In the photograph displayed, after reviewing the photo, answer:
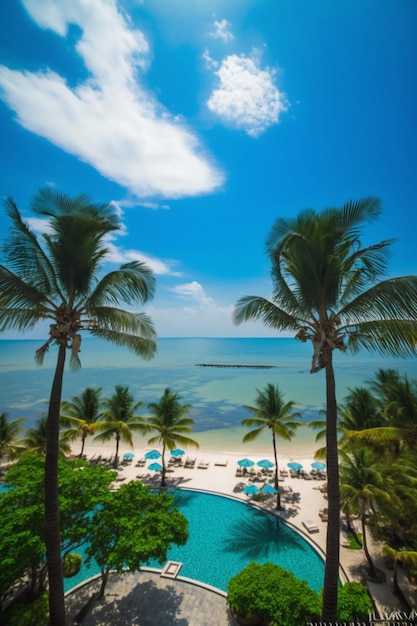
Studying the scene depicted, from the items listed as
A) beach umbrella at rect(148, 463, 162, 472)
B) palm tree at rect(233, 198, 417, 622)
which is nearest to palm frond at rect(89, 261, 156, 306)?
palm tree at rect(233, 198, 417, 622)

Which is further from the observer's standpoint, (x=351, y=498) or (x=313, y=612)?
(x=351, y=498)

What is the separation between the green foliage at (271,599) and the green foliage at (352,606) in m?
0.72

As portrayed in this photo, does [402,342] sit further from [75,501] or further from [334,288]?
[75,501]

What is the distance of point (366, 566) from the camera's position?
12.8 meters

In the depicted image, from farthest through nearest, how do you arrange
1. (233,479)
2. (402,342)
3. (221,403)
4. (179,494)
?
(221,403) → (233,479) → (179,494) → (402,342)

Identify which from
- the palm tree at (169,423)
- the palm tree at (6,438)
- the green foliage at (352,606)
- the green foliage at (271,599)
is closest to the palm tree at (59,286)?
the green foliage at (271,599)

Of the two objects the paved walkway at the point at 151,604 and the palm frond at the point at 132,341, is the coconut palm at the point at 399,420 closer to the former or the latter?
the paved walkway at the point at 151,604

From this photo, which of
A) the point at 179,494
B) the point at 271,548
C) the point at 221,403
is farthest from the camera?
the point at 221,403

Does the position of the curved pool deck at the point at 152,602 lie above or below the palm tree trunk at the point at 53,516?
below

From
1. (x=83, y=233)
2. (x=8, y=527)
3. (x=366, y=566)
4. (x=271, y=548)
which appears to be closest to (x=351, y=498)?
(x=366, y=566)

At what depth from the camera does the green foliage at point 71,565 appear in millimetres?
12219

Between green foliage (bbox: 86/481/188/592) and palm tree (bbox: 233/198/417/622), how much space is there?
5036 millimetres

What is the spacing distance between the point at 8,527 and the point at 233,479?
55.0 ft

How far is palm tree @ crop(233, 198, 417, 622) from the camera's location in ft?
24.5
